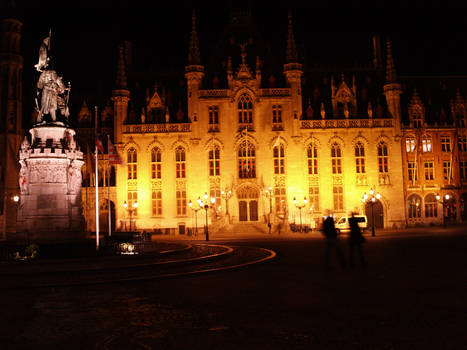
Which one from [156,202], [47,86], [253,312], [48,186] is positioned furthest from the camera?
[156,202]

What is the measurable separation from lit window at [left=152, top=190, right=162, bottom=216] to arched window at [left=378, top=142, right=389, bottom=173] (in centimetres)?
2490

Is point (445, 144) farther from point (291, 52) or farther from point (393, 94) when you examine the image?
point (291, 52)

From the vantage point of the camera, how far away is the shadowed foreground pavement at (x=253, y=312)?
295 inches

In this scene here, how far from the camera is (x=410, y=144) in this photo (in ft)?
176

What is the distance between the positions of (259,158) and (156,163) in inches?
455

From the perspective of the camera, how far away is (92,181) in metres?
50.8

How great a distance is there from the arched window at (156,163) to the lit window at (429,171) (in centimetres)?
3097

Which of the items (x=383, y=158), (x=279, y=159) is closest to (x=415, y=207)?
(x=383, y=158)

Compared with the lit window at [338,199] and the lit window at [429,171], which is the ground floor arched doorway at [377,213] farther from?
the lit window at [429,171]

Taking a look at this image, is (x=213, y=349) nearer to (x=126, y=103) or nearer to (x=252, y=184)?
(x=252, y=184)

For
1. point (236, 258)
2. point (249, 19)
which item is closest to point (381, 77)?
point (249, 19)

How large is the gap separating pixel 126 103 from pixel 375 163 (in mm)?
29065

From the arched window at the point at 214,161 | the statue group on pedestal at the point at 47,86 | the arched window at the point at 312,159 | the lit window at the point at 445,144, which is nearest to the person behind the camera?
the statue group on pedestal at the point at 47,86

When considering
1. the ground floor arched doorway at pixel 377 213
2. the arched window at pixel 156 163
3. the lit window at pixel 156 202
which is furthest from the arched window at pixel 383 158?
the lit window at pixel 156 202
